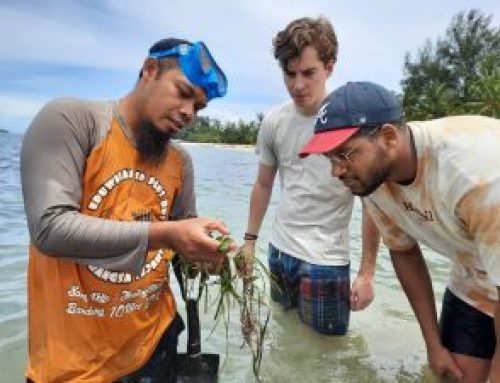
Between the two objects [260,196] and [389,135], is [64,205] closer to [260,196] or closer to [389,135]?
[389,135]

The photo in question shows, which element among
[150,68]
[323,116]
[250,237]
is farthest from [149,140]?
[250,237]

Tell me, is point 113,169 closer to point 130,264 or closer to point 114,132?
point 114,132

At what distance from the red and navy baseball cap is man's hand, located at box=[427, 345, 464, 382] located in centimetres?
158

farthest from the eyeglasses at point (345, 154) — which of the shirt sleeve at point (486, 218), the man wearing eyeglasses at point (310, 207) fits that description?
the man wearing eyeglasses at point (310, 207)

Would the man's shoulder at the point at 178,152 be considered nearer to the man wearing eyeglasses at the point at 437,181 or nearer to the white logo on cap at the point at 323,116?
the man wearing eyeglasses at the point at 437,181

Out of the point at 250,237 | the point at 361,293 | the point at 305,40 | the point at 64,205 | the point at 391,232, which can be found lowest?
the point at 361,293

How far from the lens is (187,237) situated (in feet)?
7.09

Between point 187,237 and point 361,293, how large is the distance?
100 inches

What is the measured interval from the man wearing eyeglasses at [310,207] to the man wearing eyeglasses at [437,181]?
73 cm

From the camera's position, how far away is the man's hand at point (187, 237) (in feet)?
7.10

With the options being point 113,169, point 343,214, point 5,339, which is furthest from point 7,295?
point 113,169

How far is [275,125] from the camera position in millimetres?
4453

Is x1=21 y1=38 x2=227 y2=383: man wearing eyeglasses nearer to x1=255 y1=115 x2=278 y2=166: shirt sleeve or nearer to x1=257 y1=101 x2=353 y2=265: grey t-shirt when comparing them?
x1=257 y1=101 x2=353 y2=265: grey t-shirt

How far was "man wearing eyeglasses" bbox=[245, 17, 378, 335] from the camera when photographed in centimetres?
414
